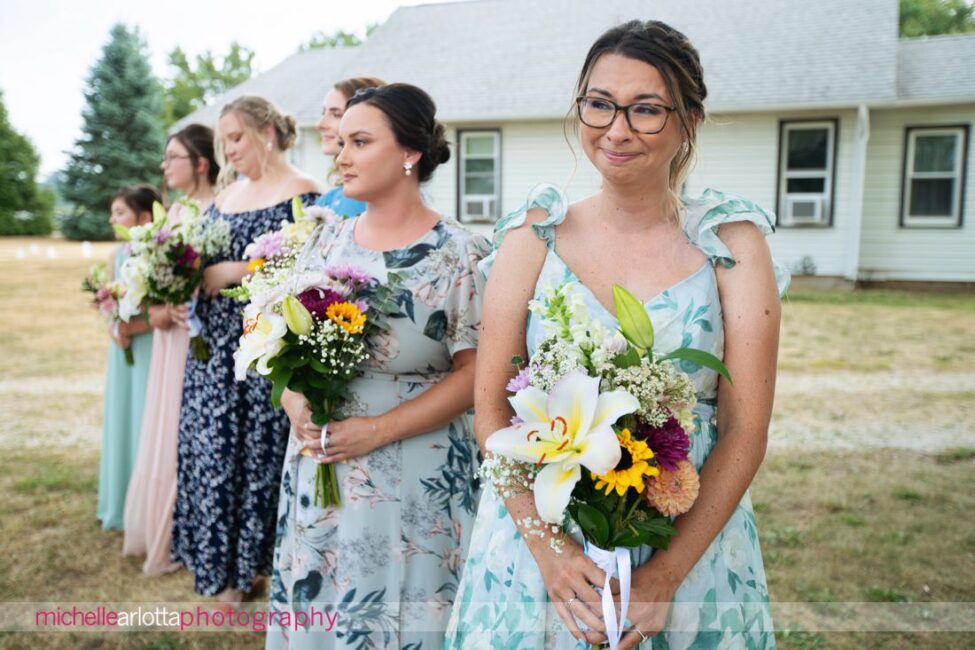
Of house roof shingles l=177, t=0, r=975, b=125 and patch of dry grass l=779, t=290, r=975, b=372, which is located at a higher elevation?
house roof shingles l=177, t=0, r=975, b=125

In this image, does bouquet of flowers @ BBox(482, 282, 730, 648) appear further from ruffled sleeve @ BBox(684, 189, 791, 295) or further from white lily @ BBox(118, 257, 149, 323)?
white lily @ BBox(118, 257, 149, 323)

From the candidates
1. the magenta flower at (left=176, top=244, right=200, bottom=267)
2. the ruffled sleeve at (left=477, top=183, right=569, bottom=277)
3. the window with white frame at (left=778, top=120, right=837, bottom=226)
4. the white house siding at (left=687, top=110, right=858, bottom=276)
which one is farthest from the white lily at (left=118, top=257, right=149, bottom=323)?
the window with white frame at (left=778, top=120, right=837, bottom=226)

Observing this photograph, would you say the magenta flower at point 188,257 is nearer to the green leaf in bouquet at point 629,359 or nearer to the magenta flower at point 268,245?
the magenta flower at point 268,245

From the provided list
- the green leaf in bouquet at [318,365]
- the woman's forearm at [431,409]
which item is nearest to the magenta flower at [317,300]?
the green leaf in bouquet at [318,365]

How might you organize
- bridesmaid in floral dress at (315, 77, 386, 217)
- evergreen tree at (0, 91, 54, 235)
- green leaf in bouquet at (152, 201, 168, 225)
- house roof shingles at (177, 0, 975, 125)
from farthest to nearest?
evergreen tree at (0, 91, 54, 235), house roof shingles at (177, 0, 975, 125), green leaf in bouquet at (152, 201, 168, 225), bridesmaid in floral dress at (315, 77, 386, 217)

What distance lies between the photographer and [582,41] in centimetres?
1825

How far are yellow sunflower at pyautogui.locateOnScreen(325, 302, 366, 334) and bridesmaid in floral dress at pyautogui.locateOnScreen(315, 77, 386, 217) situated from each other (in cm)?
138

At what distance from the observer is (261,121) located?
168 inches

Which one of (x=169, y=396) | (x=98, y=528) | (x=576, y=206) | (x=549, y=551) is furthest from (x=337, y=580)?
(x=98, y=528)

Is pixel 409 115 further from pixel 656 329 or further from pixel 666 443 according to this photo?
pixel 666 443

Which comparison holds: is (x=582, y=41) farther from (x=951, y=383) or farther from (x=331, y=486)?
(x=331, y=486)

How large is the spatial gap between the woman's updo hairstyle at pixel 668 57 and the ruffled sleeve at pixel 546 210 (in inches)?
10.9

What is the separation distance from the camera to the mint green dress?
5.19 meters

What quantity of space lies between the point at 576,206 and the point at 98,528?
4.38m
